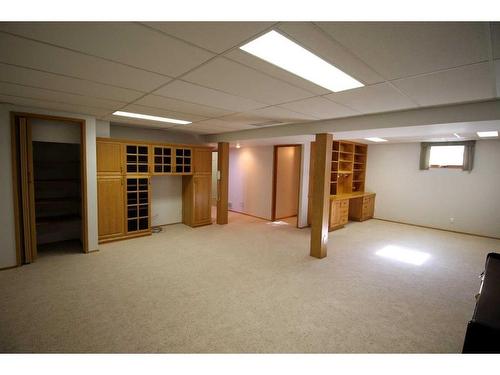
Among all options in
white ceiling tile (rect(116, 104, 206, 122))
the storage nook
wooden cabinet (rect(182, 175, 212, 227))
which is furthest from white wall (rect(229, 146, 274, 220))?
white ceiling tile (rect(116, 104, 206, 122))

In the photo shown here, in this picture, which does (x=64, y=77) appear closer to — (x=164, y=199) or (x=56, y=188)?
(x=56, y=188)

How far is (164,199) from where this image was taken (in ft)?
19.6

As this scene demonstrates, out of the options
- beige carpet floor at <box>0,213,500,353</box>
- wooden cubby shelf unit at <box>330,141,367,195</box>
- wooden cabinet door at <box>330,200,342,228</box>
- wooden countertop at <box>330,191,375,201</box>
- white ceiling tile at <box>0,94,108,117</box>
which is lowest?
beige carpet floor at <box>0,213,500,353</box>

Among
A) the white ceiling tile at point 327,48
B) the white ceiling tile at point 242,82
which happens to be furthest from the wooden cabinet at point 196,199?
the white ceiling tile at point 327,48

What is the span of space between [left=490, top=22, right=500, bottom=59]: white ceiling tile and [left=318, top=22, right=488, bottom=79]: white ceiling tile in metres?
0.03

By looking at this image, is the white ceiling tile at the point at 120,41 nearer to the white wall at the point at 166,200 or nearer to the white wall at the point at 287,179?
the white wall at the point at 166,200

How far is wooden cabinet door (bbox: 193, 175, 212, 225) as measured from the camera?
5.91 meters

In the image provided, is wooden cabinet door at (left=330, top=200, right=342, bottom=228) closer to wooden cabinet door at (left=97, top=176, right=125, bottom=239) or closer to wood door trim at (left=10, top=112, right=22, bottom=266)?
wooden cabinet door at (left=97, top=176, right=125, bottom=239)

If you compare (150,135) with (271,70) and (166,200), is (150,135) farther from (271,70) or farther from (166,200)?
(271,70)

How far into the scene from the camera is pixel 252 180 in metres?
7.50

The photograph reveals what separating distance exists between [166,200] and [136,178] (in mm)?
1323

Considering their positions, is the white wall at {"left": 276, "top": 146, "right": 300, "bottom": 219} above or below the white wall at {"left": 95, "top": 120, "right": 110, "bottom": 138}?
below
